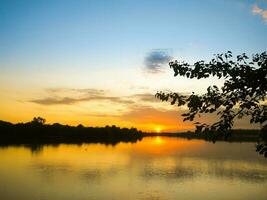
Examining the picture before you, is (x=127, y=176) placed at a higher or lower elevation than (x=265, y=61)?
lower

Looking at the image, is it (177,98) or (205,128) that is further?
(177,98)

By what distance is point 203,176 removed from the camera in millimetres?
49688

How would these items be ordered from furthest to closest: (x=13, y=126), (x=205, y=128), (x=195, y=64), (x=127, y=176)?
(x=13, y=126), (x=127, y=176), (x=195, y=64), (x=205, y=128)

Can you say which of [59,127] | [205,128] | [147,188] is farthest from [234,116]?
[59,127]

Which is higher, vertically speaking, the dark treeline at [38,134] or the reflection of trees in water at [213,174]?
the dark treeline at [38,134]

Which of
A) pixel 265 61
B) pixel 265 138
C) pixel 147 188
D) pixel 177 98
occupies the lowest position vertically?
pixel 147 188

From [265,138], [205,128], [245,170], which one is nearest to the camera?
[265,138]

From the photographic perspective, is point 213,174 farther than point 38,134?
No

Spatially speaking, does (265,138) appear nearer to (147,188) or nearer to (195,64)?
(195,64)

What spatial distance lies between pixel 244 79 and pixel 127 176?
45.8 meters

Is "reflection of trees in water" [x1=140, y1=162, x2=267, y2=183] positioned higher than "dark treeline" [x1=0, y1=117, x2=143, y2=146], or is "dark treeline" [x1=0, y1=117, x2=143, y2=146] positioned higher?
"dark treeline" [x1=0, y1=117, x2=143, y2=146]

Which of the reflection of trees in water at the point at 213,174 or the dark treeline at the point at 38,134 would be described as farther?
the dark treeline at the point at 38,134

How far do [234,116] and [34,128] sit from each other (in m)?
155

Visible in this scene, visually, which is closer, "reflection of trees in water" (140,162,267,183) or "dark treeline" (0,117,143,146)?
"reflection of trees in water" (140,162,267,183)
